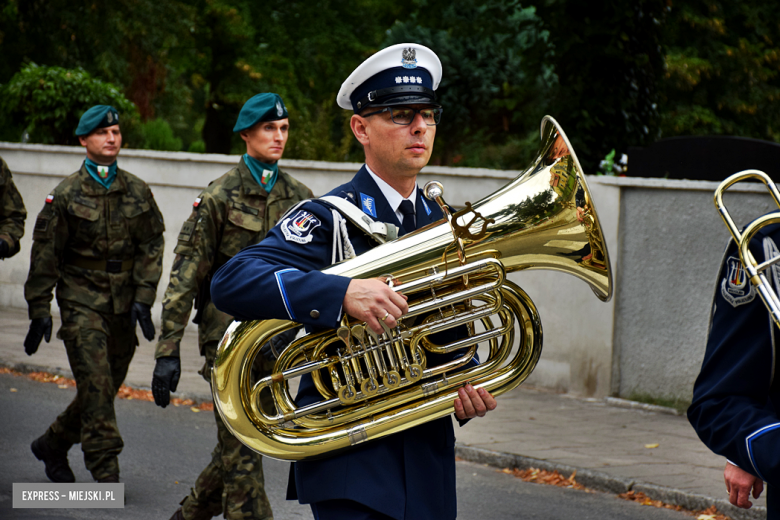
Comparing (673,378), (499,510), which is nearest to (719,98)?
(673,378)

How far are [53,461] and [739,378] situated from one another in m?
4.52

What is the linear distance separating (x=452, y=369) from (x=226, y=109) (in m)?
24.0

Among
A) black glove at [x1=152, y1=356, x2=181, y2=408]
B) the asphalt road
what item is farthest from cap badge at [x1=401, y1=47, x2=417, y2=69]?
the asphalt road

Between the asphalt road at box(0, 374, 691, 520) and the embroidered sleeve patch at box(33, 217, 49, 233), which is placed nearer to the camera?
the asphalt road at box(0, 374, 691, 520)

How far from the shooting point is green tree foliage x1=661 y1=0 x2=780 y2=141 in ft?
64.3

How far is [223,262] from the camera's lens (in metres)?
4.80

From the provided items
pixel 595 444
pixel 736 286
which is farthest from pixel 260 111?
pixel 595 444

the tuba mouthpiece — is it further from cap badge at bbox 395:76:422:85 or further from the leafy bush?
the leafy bush

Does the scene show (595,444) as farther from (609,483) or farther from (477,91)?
(477,91)

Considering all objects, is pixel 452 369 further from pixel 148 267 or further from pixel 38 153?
pixel 38 153

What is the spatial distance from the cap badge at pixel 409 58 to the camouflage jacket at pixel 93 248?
3424mm

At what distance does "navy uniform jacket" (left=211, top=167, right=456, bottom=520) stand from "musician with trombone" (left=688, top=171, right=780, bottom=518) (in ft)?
2.48

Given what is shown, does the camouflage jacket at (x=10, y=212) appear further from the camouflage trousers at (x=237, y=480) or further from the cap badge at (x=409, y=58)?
the cap badge at (x=409, y=58)

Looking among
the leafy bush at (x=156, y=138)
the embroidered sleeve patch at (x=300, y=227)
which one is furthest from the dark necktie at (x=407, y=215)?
the leafy bush at (x=156, y=138)
